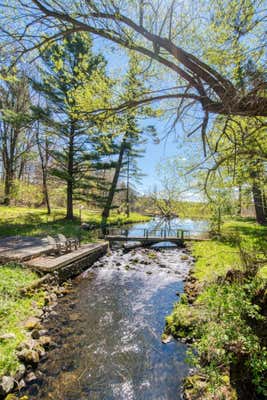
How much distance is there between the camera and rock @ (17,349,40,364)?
280cm

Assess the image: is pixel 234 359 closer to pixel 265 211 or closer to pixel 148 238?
pixel 148 238

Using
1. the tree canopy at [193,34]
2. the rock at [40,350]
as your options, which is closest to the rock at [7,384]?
the rock at [40,350]

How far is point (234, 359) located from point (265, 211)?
14256 mm

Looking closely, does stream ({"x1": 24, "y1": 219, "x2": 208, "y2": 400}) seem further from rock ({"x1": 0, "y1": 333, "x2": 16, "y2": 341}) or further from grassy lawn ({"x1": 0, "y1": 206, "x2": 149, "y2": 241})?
grassy lawn ({"x1": 0, "y1": 206, "x2": 149, "y2": 241})

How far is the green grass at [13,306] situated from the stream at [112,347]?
45 centimetres

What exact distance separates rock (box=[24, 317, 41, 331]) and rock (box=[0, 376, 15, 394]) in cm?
105

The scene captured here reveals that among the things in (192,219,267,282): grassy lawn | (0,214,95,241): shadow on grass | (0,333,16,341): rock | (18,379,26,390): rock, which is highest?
(0,214,95,241): shadow on grass

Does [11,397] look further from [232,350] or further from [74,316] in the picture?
[232,350]

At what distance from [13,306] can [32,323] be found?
502 millimetres

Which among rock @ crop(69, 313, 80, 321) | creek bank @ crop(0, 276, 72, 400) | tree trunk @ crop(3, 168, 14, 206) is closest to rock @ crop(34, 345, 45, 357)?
creek bank @ crop(0, 276, 72, 400)

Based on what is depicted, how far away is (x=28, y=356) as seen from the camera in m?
2.82

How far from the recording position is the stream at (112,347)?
2608 mm

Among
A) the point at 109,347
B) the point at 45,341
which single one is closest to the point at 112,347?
the point at 109,347

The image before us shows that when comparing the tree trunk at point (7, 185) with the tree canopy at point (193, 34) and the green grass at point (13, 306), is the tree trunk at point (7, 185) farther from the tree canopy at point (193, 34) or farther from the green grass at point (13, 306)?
the tree canopy at point (193, 34)
